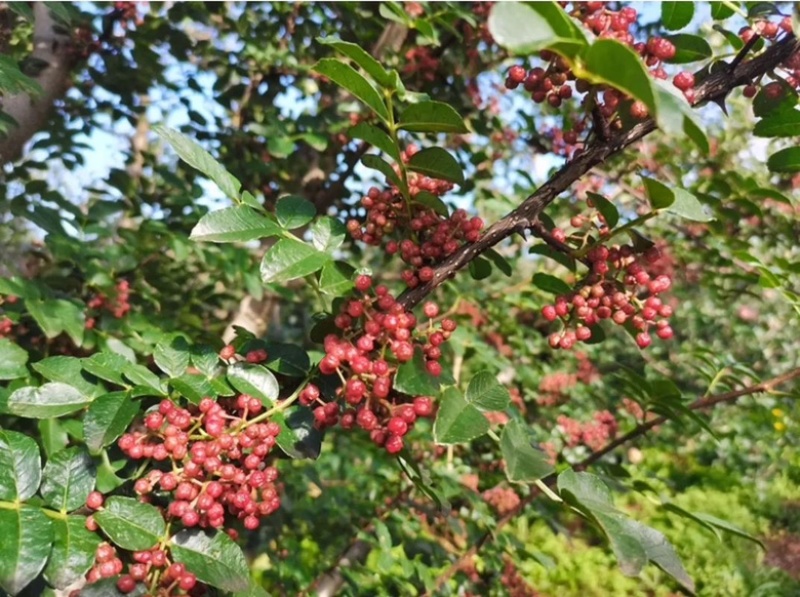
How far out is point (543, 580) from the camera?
157 inches

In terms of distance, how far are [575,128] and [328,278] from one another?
549 millimetres

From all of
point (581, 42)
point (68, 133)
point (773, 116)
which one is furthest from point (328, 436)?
point (581, 42)

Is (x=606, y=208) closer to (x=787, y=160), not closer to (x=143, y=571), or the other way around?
(x=787, y=160)

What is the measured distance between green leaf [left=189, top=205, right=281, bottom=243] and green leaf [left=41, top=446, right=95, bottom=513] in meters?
0.30

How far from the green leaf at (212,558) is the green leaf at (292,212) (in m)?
0.38

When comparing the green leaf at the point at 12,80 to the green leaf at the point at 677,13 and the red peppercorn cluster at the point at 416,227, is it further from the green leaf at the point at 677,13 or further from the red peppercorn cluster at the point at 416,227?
the green leaf at the point at 677,13

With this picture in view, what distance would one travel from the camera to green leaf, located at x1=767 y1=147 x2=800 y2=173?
3.27ft

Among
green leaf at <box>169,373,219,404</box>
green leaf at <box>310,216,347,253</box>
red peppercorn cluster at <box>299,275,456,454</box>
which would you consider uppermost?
green leaf at <box>310,216,347,253</box>

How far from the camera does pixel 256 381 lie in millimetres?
860

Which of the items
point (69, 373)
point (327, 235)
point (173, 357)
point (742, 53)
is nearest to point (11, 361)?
point (69, 373)

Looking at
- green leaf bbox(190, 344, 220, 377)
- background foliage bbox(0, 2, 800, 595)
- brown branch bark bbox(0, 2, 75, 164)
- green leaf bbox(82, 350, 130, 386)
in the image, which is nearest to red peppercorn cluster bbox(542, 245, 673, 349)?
background foliage bbox(0, 2, 800, 595)

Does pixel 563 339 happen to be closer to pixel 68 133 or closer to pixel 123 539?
pixel 123 539

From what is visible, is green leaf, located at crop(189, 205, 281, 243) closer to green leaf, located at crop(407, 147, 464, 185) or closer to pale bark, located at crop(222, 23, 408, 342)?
green leaf, located at crop(407, 147, 464, 185)

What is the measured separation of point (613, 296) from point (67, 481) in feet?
2.29
